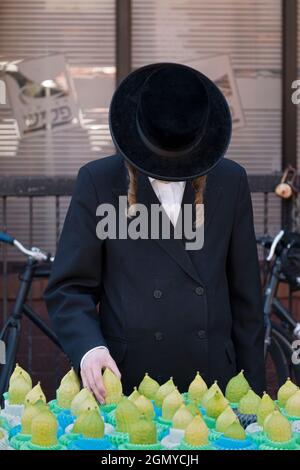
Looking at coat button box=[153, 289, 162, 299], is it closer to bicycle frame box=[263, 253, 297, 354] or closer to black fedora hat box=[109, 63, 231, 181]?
black fedora hat box=[109, 63, 231, 181]

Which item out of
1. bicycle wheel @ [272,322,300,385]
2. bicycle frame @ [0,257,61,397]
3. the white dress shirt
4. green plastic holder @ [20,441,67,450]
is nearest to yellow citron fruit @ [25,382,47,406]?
green plastic holder @ [20,441,67,450]

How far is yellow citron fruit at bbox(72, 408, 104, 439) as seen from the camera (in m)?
2.47

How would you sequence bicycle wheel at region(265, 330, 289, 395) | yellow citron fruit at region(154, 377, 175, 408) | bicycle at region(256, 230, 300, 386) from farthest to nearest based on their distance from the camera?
bicycle wheel at region(265, 330, 289, 395) < bicycle at region(256, 230, 300, 386) < yellow citron fruit at region(154, 377, 175, 408)

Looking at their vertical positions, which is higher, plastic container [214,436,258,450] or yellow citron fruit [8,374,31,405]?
plastic container [214,436,258,450]

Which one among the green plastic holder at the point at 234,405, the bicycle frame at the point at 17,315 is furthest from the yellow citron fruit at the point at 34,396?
the bicycle frame at the point at 17,315

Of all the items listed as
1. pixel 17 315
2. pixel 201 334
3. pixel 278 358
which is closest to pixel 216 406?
pixel 201 334

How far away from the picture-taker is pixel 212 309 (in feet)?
11.3

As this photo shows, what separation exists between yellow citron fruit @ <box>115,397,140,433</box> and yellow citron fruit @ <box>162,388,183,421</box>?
0.15 m

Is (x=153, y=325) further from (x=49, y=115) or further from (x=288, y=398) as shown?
(x=49, y=115)

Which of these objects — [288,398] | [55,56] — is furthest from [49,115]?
[288,398]

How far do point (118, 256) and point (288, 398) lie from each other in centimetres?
88

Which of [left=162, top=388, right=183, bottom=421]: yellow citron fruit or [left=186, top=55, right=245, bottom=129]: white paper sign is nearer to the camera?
[left=162, top=388, right=183, bottom=421]: yellow citron fruit

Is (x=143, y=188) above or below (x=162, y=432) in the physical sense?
above

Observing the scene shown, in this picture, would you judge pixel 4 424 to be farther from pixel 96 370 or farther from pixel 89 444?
pixel 96 370
